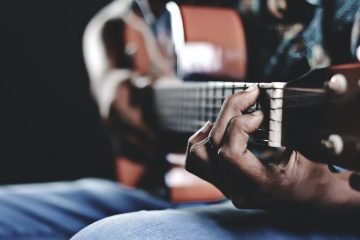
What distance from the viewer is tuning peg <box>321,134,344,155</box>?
478 millimetres

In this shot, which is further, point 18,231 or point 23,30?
point 23,30

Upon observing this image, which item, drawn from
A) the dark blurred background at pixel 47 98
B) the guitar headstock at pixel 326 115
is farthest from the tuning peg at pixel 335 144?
the dark blurred background at pixel 47 98

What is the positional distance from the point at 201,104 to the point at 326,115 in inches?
14.8

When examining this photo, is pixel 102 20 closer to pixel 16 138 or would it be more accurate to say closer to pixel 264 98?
pixel 16 138

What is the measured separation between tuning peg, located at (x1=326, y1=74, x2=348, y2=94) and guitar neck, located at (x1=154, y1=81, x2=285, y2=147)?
0.07 m

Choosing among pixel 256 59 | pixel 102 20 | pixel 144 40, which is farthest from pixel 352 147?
pixel 102 20

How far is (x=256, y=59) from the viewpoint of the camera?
96 cm

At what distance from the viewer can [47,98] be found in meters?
1.98

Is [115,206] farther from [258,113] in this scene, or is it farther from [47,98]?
[47,98]

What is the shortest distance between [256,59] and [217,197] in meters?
0.31

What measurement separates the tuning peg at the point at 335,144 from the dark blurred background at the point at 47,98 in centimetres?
162

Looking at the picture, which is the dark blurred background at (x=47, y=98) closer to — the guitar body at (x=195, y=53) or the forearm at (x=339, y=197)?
the guitar body at (x=195, y=53)

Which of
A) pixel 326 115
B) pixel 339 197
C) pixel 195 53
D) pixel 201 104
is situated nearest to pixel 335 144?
pixel 326 115

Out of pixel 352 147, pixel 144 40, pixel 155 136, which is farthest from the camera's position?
pixel 144 40
